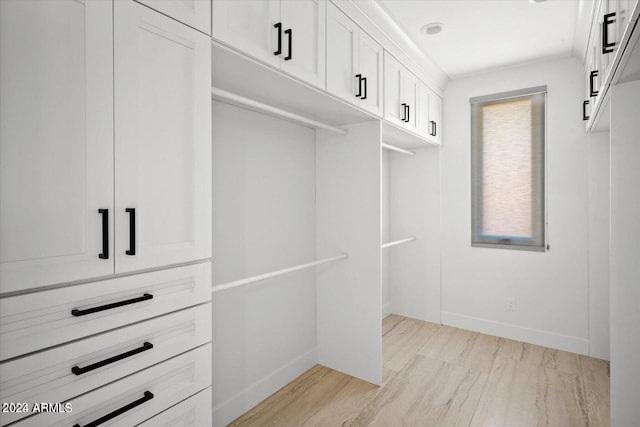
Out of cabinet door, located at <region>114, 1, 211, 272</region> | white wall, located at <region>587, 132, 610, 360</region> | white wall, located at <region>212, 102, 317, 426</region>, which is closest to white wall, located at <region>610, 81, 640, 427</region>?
white wall, located at <region>587, 132, 610, 360</region>

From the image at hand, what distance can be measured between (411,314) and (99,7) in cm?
367

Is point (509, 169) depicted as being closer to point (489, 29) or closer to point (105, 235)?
point (489, 29)

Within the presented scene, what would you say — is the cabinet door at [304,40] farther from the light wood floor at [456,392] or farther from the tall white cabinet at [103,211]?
the light wood floor at [456,392]

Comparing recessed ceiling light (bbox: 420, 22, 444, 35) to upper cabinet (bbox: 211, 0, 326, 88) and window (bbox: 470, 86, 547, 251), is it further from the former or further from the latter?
window (bbox: 470, 86, 547, 251)

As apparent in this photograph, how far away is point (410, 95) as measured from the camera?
2.86 meters

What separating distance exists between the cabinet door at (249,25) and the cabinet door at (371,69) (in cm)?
77

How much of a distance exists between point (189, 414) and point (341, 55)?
74.4 inches

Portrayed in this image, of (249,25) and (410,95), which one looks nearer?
(249,25)

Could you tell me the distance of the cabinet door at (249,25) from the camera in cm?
133

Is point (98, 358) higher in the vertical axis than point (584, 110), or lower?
lower

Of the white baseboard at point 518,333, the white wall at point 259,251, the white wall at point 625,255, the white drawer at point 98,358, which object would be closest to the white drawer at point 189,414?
the white drawer at point 98,358

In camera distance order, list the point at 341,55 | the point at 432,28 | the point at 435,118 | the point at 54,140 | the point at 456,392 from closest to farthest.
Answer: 1. the point at 54,140
2. the point at 341,55
3. the point at 456,392
4. the point at 432,28
5. the point at 435,118

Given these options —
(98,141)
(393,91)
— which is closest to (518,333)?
(393,91)

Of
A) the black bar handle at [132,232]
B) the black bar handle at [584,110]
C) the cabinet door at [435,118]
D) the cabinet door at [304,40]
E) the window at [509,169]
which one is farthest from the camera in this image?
the cabinet door at [435,118]
